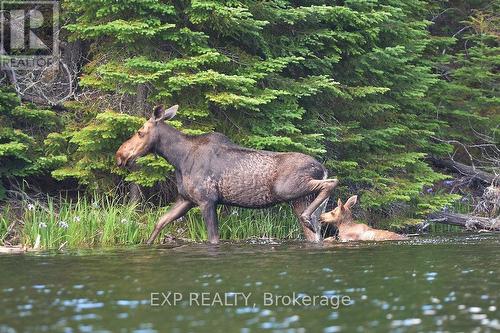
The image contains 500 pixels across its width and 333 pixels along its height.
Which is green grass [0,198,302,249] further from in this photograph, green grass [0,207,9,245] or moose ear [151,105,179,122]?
moose ear [151,105,179,122]

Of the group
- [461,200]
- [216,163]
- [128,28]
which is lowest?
[461,200]

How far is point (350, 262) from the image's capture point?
10719mm

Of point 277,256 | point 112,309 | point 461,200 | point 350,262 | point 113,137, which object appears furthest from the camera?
point 461,200

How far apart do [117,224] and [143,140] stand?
1.40 meters

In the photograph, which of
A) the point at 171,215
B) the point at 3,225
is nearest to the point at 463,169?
the point at 171,215

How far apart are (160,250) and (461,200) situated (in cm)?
914

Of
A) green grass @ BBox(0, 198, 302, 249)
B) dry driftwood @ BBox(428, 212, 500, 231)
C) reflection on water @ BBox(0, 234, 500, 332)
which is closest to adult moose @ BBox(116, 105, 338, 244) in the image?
green grass @ BBox(0, 198, 302, 249)

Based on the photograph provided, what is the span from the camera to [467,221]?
59.1ft

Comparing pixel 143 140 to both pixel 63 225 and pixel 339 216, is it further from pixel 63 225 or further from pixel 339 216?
pixel 339 216

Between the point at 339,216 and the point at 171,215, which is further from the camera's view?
the point at 339,216

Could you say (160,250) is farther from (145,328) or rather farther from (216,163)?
(145,328)

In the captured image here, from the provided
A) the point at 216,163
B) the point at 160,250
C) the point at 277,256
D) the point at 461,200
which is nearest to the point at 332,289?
the point at 277,256

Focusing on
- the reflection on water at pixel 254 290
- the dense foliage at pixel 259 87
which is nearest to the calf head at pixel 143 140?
the dense foliage at pixel 259 87

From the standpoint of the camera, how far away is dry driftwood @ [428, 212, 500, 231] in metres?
17.7
